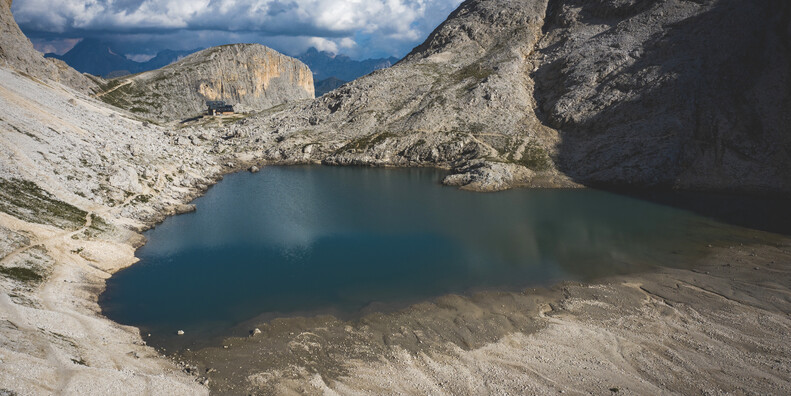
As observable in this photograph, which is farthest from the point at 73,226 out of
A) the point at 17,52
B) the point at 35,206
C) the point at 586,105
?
the point at 586,105

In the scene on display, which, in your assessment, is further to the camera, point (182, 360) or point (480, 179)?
point (480, 179)

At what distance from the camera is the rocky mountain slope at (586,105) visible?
274 feet

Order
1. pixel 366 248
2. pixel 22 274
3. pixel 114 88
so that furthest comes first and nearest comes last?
pixel 114 88
pixel 366 248
pixel 22 274

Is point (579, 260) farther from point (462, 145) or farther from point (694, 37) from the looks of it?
point (694, 37)

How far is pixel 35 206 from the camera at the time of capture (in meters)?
46.6

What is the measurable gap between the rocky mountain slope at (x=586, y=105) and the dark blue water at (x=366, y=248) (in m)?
14.1

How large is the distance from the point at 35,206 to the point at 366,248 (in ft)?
123

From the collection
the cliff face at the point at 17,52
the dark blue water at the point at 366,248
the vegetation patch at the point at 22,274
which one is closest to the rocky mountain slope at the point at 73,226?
the vegetation patch at the point at 22,274

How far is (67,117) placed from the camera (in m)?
70.8

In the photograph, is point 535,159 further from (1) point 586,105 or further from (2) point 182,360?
(2) point 182,360

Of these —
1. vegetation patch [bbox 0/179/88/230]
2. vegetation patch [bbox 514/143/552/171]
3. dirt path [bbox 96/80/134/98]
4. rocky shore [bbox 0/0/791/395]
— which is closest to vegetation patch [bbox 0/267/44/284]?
rocky shore [bbox 0/0/791/395]

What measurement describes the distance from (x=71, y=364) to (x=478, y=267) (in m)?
37.2

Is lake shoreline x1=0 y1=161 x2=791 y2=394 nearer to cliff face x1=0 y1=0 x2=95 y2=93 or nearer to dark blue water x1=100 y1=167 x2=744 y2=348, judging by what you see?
dark blue water x1=100 y1=167 x2=744 y2=348

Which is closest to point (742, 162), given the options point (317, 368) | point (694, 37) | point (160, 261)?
point (694, 37)
